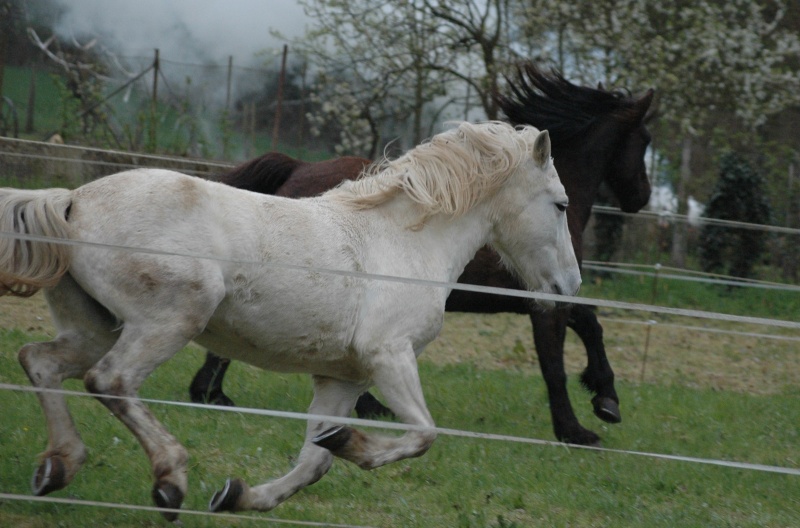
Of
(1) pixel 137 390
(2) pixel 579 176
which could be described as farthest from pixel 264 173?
(1) pixel 137 390

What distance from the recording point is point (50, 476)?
3932mm

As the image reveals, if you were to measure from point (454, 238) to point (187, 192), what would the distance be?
4.36ft

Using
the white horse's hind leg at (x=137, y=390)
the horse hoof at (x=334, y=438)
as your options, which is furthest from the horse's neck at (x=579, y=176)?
the white horse's hind leg at (x=137, y=390)

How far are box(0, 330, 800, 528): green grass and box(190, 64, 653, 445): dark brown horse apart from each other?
337 mm

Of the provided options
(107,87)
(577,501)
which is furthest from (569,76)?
(577,501)

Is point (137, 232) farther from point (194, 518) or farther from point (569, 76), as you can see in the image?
point (569, 76)

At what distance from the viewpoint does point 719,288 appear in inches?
553

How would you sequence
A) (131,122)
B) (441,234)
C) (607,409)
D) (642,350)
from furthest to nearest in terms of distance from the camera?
1. (131,122)
2. (642,350)
3. (607,409)
4. (441,234)

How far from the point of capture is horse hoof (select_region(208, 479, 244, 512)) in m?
4.06

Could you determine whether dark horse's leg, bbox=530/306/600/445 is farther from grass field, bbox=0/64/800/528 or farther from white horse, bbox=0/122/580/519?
white horse, bbox=0/122/580/519

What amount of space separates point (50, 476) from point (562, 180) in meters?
4.37

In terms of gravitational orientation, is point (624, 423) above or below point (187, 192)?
below

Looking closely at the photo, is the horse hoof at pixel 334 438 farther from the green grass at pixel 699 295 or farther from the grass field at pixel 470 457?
the green grass at pixel 699 295

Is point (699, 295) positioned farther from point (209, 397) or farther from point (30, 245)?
point (30, 245)
